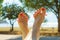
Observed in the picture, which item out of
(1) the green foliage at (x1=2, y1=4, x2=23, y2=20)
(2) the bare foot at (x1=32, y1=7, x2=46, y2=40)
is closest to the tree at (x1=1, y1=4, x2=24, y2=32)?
(1) the green foliage at (x1=2, y1=4, x2=23, y2=20)

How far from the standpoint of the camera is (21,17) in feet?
13.0

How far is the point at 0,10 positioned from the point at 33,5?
22.5 feet

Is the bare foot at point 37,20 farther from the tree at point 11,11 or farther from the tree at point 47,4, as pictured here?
the tree at point 11,11

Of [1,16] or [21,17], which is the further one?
[1,16]

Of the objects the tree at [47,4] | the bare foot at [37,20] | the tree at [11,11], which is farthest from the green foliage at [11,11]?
the bare foot at [37,20]

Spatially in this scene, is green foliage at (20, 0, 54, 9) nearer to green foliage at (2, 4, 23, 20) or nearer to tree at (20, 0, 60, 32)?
tree at (20, 0, 60, 32)

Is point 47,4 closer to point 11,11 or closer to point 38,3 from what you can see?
point 38,3

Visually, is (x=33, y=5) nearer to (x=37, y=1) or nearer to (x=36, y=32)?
(x=37, y=1)

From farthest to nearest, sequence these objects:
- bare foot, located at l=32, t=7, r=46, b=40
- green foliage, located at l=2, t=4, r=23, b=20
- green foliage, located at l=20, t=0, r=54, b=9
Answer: green foliage, located at l=2, t=4, r=23, b=20 < green foliage, located at l=20, t=0, r=54, b=9 < bare foot, located at l=32, t=7, r=46, b=40

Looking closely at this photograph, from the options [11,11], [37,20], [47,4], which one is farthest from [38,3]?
[37,20]

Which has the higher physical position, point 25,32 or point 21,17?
point 21,17

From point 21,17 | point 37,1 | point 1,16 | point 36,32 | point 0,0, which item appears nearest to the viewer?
point 36,32

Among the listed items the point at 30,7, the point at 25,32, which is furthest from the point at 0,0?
the point at 25,32

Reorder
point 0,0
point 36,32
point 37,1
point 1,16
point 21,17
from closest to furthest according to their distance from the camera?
1. point 36,32
2. point 21,17
3. point 37,1
4. point 0,0
5. point 1,16
